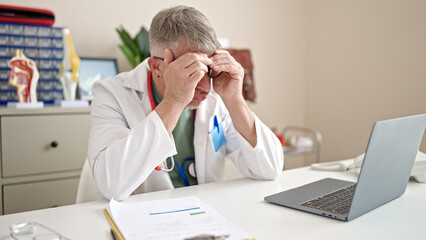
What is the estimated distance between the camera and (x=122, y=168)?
118 centimetres

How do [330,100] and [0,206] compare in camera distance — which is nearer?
[0,206]

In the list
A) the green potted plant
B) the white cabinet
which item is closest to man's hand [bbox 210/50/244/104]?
the white cabinet

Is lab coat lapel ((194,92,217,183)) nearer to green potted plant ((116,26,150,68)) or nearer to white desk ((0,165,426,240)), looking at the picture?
white desk ((0,165,426,240))

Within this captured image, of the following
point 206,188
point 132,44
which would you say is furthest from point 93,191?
point 132,44

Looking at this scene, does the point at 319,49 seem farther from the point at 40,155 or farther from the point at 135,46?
the point at 40,155

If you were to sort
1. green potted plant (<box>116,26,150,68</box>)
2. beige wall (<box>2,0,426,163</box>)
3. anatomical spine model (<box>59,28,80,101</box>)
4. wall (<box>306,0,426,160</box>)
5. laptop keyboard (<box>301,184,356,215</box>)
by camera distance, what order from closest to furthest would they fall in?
laptop keyboard (<box>301,184,356,215</box>) < anatomical spine model (<box>59,28,80,101</box>) < green potted plant (<box>116,26,150,68</box>) < beige wall (<box>2,0,426,163</box>) < wall (<box>306,0,426,160</box>)

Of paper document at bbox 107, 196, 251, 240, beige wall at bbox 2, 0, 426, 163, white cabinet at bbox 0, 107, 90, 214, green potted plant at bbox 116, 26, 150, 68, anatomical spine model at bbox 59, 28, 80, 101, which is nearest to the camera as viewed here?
paper document at bbox 107, 196, 251, 240

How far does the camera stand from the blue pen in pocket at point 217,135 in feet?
5.05

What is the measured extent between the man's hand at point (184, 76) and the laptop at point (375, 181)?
0.41m

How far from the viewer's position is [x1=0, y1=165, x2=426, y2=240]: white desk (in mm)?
889

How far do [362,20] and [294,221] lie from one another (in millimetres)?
2627

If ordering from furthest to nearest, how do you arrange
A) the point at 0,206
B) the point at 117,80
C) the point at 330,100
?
the point at 330,100 < the point at 0,206 < the point at 117,80

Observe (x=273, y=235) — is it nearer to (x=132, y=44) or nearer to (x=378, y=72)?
(x=132, y=44)

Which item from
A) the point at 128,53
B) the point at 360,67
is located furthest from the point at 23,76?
the point at 360,67
